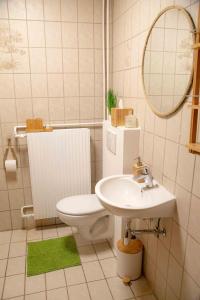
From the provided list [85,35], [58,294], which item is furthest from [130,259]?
[85,35]

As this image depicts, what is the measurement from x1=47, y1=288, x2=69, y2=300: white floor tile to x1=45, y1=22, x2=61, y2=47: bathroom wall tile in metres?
2.05

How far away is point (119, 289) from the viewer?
→ 1801 mm

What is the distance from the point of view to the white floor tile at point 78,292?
1.74 metres

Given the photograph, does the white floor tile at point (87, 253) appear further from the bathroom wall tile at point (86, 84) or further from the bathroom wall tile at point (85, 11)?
the bathroom wall tile at point (85, 11)

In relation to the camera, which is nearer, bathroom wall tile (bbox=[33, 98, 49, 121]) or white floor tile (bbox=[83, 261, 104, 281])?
white floor tile (bbox=[83, 261, 104, 281])

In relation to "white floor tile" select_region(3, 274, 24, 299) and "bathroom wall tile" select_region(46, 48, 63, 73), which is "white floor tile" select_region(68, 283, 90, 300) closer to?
"white floor tile" select_region(3, 274, 24, 299)

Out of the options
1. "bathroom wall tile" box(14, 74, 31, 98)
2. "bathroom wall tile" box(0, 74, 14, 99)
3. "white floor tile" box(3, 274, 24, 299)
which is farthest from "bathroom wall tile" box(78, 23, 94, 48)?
"white floor tile" box(3, 274, 24, 299)

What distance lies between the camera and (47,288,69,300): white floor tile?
173 centimetres

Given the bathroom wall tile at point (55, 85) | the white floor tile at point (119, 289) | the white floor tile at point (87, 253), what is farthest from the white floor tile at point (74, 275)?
the bathroom wall tile at point (55, 85)

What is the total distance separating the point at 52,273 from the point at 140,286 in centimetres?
71

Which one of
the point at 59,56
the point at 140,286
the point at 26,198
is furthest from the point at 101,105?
the point at 140,286

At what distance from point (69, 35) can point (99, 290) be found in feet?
7.09

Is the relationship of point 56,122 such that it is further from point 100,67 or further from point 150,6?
point 150,6

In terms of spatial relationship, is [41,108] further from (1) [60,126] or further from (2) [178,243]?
(2) [178,243]
